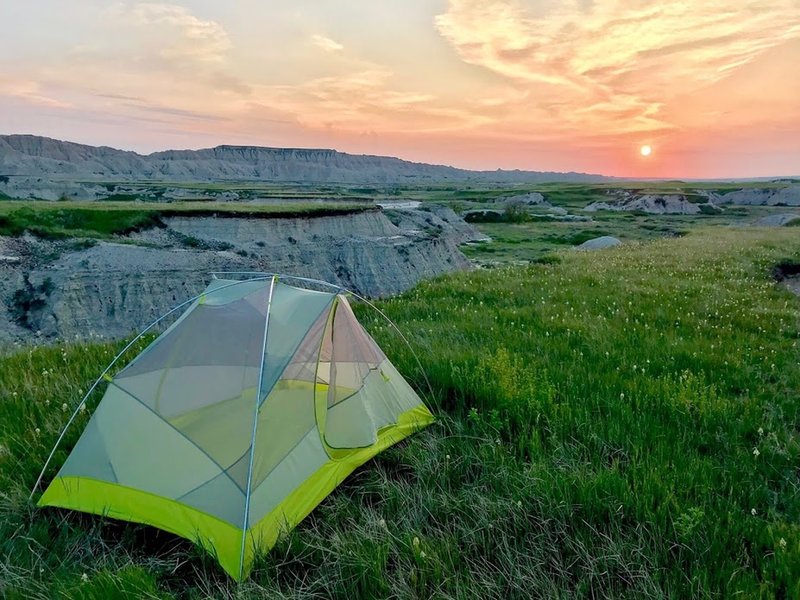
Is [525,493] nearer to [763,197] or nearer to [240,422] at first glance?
[240,422]

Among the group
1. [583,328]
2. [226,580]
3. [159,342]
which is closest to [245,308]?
[159,342]

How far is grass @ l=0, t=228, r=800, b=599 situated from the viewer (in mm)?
3588

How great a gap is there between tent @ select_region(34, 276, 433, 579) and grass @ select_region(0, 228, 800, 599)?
228mm

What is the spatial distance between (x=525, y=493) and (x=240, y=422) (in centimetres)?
259

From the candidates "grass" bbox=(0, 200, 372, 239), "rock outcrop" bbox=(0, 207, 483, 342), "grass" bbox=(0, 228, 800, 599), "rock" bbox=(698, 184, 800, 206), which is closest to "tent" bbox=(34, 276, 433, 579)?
"grass" bbox=(0, 228, 800, 599)

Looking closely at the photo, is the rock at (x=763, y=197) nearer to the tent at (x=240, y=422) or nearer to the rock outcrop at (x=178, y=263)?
the rock outcrop at (x=178, y=263)

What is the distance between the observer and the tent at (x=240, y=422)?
4215 millimetres

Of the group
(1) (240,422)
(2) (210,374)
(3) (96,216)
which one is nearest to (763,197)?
(3) (96,216)

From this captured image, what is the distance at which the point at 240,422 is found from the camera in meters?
4.64

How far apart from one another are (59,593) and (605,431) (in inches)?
195

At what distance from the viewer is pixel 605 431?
5.46 meters

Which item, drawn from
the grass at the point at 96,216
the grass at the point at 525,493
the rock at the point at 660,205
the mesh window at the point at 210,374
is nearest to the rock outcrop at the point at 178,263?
the grass at the point at 96,216

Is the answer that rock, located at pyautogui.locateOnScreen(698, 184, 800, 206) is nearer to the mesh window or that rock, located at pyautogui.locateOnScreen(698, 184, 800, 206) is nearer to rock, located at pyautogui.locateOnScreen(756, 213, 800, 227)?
rock, located at pyautogui.locateOnScreen(756, 213, 800, 227)

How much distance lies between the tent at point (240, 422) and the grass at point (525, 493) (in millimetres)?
228
